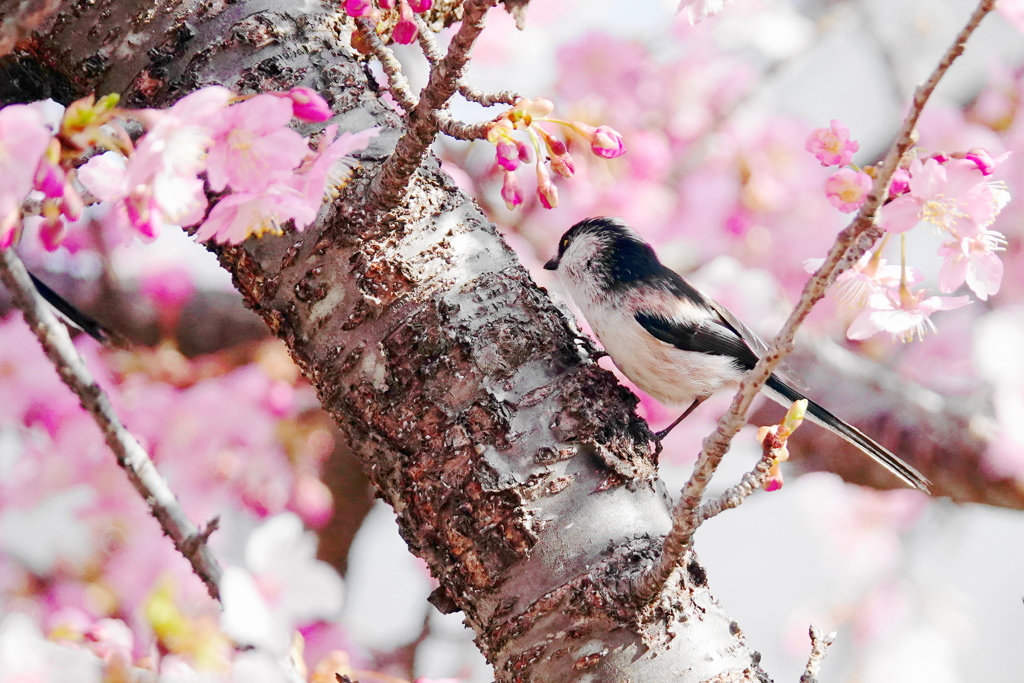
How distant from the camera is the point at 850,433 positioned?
2318 mm

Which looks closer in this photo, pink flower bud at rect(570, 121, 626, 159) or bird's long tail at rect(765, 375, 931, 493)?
pink flower bud at rect(570, 121, 626, 159)

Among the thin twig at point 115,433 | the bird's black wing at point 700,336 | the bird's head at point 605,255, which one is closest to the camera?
the thin twig at point 115,433

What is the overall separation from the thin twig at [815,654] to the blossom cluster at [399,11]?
1.11m

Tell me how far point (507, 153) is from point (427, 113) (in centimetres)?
13

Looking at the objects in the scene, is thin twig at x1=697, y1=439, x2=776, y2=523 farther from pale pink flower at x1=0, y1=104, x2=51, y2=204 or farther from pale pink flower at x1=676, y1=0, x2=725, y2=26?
pale pink flower at x1=0, y1=104, x2=51, y2=204

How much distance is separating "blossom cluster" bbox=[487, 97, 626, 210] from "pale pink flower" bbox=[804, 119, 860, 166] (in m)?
0.30

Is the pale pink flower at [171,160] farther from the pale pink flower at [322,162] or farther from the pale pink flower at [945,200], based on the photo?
the pale pink flower at [945,200]

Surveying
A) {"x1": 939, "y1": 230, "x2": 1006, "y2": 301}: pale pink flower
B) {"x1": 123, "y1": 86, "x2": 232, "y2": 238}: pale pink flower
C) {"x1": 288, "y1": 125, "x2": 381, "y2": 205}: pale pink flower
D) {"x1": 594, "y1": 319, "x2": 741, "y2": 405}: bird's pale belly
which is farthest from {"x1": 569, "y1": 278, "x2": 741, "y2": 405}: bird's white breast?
{"x1": 123, "y1": 86, "x2": 232, "y2": 238}: pale pink flower

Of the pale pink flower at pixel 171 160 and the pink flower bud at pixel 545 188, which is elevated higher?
the pink flower bud at pixel 545 188

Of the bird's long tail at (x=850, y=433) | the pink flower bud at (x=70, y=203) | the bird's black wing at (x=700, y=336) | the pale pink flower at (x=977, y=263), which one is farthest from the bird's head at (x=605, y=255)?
the pink flower bud at (x=70, y=203)

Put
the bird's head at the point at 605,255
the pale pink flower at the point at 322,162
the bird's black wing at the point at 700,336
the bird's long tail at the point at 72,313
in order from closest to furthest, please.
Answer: the pale pink flower at the point at 322,162, the bird's long tail at the point at 72,313, the bird's black wing at the point at 700,336, the bird's head at the point at 605,255

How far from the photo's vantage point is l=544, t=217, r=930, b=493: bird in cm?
231

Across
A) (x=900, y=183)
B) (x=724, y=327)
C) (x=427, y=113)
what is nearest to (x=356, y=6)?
(x=427, y=113)

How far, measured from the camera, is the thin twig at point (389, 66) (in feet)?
4.33
